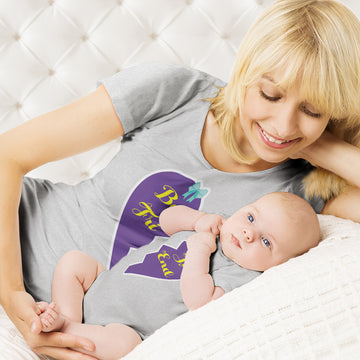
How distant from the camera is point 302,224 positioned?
4.05 ft

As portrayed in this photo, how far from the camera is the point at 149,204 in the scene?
4.71 ft

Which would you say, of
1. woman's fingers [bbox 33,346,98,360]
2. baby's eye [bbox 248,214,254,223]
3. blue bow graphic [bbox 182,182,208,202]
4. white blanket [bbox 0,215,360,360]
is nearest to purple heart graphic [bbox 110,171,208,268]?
blue bow graphic [bbox 182,182,208,202]

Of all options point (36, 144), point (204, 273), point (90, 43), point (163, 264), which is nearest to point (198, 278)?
point (204, 273)

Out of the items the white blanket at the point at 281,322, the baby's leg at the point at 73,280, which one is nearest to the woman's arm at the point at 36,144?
the baby's leg at the point at 73,280

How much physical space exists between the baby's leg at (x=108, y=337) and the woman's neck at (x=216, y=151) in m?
0.56

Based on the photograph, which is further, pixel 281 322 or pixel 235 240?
pixel 235 240

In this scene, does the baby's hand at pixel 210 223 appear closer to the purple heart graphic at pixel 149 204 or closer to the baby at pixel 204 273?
the baby at pixel 204 273

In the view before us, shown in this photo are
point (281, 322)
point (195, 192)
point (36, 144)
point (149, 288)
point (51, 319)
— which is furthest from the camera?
point (195, 192)

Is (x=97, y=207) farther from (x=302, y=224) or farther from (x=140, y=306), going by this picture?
(x=302, y=224)

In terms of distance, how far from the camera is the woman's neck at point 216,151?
1480 millimetres

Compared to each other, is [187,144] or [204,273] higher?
[187,144]

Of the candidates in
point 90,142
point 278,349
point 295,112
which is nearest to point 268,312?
point 278,349

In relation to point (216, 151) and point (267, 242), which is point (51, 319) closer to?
point (267, 242)

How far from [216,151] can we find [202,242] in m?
0.35
